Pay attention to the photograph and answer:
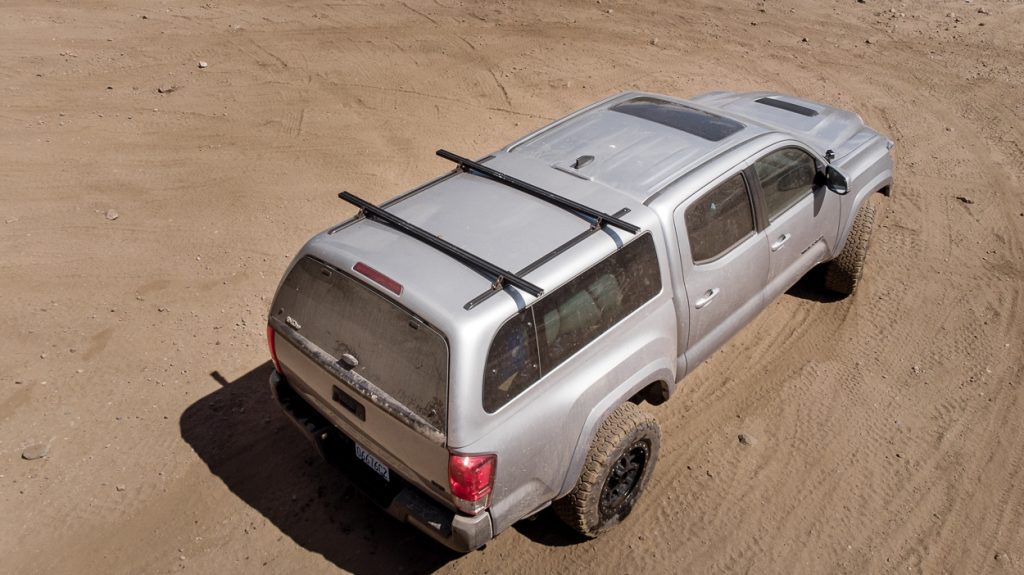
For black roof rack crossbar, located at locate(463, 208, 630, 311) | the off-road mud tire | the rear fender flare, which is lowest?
the off-road mud tire

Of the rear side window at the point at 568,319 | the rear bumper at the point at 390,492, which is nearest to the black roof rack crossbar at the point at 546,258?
the rear side window at the point at 568,319

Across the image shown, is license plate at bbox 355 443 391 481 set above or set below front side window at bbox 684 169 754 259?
below

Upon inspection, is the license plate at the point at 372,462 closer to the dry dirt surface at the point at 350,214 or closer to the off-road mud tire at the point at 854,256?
the dry dirt surface at the point at 350,214

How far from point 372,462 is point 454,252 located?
1246mm

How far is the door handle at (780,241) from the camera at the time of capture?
535 centimetres

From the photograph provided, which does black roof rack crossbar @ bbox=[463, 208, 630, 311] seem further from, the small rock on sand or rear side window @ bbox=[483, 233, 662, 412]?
the small rock on sand

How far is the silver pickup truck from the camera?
12.2 ft

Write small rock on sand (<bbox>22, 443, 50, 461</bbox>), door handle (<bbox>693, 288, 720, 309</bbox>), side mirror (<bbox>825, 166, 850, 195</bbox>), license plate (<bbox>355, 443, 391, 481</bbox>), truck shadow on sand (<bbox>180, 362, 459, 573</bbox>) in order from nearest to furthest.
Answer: license plate (<bbox>355, 443, 391, 481</bbox>)
truck shadow on sand (<bbox>180, 362, 459, 573</bbox>)
door handle (<bbox>693, 288, 720, 309</bbox>)
small rock on sand (<bbox>22, 443, 50, 461</bbox>)
side mirror (<bbox>825, 166, 850, 195</bbox>)

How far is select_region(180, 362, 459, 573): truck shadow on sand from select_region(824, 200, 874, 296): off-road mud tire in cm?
389

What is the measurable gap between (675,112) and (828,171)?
1166 millimetres

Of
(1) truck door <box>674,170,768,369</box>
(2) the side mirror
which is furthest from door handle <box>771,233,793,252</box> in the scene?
(2) the side mirror

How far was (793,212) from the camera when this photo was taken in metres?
5.46

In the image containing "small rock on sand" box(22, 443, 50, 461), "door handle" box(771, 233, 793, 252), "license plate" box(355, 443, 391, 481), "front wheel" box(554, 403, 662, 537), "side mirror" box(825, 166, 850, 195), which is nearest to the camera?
"license plate" box(355, 443, 391, 481)

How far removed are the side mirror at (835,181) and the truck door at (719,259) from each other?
30.5 inches
